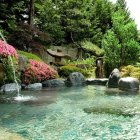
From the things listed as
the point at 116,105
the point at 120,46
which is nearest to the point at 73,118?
the point at 116,105

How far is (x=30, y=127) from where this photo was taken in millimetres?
9023

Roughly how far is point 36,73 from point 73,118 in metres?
9.83

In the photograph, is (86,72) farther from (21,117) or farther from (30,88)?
(21,117)

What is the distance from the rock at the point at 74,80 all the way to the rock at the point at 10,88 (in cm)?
404

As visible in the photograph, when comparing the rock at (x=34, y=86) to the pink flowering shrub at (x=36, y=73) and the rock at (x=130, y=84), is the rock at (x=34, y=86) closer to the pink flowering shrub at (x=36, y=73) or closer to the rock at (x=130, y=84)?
the pink flowering shrub at (x=36, y=73)

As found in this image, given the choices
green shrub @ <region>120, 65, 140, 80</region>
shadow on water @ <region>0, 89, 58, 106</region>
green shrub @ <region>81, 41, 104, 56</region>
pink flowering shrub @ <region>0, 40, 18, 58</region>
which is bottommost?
shadow on water @ <region>0, 89, 58, 106</region>

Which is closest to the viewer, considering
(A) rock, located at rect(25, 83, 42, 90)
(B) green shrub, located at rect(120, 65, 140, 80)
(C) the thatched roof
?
(A) rock, located at rect(25, 83, 42, 90)

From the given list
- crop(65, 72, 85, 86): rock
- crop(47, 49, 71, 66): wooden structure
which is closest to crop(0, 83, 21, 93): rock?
crop(65, 72, 85, 86): rock

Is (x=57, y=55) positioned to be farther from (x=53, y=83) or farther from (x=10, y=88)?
(x=10, y=88)

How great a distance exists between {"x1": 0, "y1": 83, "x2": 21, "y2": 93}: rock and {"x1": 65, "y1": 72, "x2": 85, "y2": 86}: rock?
159 inches

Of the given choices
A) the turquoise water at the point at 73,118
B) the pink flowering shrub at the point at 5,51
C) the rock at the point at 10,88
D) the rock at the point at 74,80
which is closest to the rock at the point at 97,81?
the rock at the point at 74,80

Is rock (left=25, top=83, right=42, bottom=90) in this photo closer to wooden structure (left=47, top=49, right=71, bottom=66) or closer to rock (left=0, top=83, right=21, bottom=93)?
rock (left=0, top=83, right=21, bottom=93)

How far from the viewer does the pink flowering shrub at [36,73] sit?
63.4ft

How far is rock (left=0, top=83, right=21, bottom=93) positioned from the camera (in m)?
17.1
